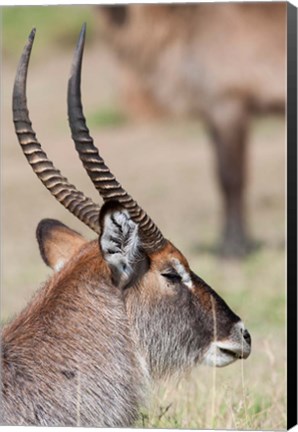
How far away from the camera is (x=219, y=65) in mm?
12734

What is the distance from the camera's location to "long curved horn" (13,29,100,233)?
195 inches

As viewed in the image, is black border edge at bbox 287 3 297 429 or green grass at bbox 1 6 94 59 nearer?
black border edge at bbox 287 3 297 429

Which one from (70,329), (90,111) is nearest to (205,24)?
(70,329)

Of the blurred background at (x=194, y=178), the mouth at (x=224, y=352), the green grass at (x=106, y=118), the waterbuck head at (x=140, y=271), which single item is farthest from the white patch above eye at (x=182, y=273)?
the green grass at (x=106, y=118)

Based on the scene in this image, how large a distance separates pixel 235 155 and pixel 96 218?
26.7 ft

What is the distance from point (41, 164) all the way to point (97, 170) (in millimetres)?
313

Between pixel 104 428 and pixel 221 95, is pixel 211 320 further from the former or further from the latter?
pixel 221 95

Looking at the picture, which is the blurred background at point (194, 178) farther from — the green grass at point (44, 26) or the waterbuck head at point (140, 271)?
the green grass at point (44, 26)

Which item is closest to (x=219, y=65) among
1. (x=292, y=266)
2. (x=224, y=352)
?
(x=292, y=266)

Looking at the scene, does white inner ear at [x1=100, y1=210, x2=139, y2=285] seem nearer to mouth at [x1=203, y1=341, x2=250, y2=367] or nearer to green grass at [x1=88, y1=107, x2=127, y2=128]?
mouth at [x1=203, y1=341, x2=250, y2=367]

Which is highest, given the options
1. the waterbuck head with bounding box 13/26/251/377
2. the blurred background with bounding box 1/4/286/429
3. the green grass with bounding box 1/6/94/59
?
the green grass with bounding box 1/6/94/59

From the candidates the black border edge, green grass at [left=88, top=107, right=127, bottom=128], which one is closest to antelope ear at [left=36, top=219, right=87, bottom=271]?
the black border edge

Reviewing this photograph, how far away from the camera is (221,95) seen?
42.2 ft

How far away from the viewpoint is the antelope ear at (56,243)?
529 centimetres
